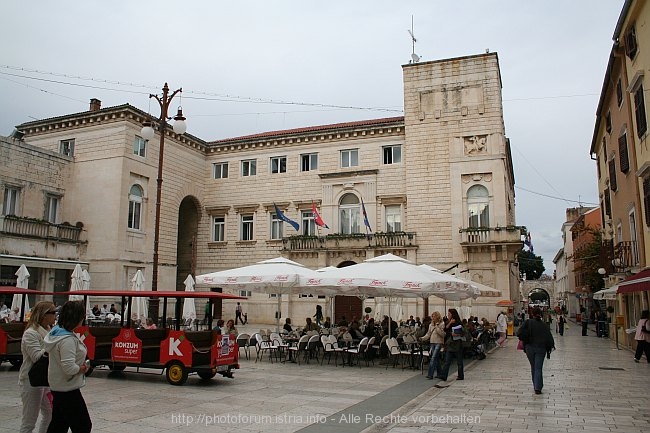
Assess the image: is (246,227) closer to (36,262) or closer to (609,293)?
(36,262)

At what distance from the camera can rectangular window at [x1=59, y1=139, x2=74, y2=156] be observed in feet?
103

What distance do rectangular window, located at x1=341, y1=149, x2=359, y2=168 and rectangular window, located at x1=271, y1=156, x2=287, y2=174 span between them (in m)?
4.00

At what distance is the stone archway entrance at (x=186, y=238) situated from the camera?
1449 inches

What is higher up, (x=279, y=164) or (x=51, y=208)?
(x=279, y=164)

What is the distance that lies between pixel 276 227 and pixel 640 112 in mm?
23000

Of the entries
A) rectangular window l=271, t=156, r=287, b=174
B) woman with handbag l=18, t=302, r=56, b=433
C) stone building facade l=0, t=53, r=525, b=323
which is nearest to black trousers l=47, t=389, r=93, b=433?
woman with handbag l=18, t=302, r=56, b=433

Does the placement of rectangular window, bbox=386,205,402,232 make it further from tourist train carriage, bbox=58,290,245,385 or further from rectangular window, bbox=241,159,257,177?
tourist train carriage, bbox=58,290,245,385

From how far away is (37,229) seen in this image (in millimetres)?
27109

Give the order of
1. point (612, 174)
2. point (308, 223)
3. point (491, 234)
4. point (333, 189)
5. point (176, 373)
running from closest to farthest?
point (176, 373)
point (612, 174)
point (491, 234)
point (333, 189)
point (308, 223)

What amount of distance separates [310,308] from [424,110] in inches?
541

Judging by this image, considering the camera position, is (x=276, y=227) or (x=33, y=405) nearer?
(x=33, y=405)

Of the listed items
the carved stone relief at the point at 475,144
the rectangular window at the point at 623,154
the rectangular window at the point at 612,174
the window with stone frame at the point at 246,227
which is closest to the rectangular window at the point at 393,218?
the carved stone relief at the point at 475,144

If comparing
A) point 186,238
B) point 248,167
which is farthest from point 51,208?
point 248,167

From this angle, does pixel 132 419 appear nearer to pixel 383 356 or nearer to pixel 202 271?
pixel 383 356
